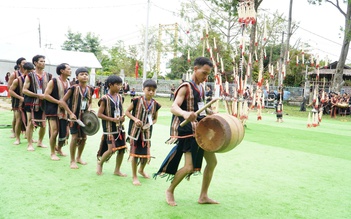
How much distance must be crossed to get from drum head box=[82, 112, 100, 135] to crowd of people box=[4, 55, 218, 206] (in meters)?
0.06

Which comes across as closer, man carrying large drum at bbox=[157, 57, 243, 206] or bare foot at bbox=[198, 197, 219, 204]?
man carrying large drum at bbox=[157, 57, 243, 206]

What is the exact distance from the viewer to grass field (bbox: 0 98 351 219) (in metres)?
3.85

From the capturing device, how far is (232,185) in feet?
16.7

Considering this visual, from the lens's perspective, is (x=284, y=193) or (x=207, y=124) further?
(x=284, y=193)

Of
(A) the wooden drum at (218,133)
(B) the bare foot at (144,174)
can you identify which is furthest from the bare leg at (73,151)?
(A) the wooden drum at (218,133)

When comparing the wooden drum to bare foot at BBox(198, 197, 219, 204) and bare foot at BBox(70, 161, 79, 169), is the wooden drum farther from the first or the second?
bare foot at BBox(70, 161, 79, 169)

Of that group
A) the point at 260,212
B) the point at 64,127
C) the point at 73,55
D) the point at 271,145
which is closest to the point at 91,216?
the point at 260,212

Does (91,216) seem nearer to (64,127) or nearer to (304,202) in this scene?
(304,202)

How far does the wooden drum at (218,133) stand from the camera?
11.9 feet

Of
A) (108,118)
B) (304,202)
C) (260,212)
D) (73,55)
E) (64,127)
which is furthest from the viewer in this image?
(73,55)

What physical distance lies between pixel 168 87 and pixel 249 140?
2745 centimetres

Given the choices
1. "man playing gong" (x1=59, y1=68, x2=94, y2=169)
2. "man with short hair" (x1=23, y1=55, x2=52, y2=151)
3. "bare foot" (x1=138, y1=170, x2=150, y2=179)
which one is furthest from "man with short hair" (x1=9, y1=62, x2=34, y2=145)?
"bare foot" (x1=138, y1=170, x2=150, y2=179)

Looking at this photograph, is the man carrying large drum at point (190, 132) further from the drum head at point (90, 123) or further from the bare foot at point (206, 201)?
the drum head at point (90, 123)

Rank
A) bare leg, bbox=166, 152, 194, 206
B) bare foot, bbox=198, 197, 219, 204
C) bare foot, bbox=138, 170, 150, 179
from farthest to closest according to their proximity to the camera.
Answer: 1. bare foot, bbox=138, 170, 150, 179
2. bare foot, bbox=198, 197, 219, 204
3. bare leg, bbox=166, 152, 194, 206
